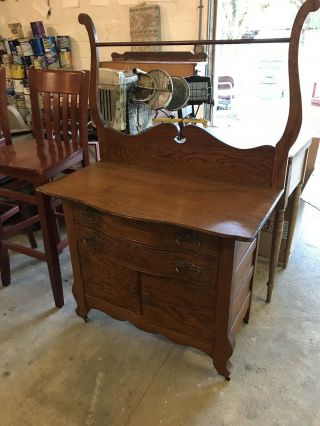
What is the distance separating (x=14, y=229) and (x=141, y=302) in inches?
35.2

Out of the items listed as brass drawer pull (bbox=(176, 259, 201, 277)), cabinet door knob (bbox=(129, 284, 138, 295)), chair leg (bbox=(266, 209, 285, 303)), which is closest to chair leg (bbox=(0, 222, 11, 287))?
cabinet door knob (bbox=(129, 284, 138, 295))

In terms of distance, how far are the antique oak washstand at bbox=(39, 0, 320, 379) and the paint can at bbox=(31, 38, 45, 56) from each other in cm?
181

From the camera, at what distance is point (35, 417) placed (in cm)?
123

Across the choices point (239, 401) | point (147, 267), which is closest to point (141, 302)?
point (147, 267)

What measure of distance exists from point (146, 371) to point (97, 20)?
8.59ft

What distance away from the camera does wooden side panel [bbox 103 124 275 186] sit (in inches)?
Result: 49.8

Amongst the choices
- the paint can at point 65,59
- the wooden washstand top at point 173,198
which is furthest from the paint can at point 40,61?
the wooden washstand top at point 173,198

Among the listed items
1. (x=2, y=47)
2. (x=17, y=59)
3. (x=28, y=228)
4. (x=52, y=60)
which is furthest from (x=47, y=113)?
(x=2, y=47)

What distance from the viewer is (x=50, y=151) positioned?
1.72 metres

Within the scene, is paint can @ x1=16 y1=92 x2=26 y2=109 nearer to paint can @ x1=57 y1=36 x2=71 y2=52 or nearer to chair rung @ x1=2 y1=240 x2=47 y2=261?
paint can @ x1=57 y1=36 x2=71 y2=52

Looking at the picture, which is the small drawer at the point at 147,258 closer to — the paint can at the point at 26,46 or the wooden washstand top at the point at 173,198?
the wooden washstand top at the point at 173,198

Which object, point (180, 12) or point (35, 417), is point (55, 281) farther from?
point (180, 12)

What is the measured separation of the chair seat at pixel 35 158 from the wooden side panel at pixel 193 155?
256 millimetres

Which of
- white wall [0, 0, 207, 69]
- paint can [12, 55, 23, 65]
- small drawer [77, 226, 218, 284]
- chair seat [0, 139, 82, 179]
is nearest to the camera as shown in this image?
small drawer [77, 226, 218, 284]
